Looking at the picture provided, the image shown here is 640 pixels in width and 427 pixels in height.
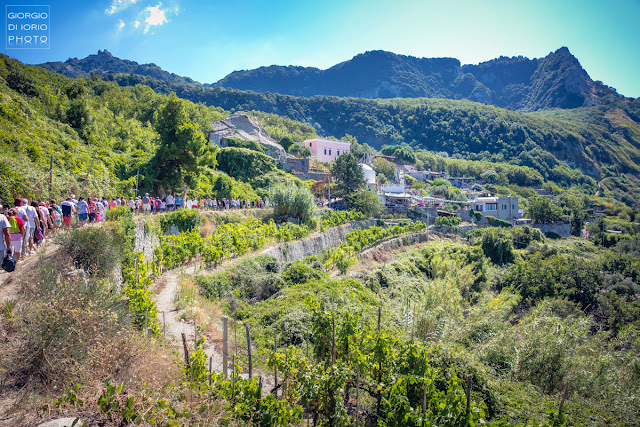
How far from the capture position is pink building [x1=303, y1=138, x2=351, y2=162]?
64000mm

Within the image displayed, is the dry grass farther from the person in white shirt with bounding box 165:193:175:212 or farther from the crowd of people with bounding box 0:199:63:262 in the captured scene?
the person in white shirt with bounding box 165:193:175:212

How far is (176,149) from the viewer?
79.9 ft

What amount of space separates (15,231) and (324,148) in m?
59.1

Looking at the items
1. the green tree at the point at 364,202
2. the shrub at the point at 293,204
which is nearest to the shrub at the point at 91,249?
the shrub at the point at 293,204

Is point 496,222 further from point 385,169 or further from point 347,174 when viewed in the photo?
point 385,169

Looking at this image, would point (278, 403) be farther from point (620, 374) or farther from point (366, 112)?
point (366, 112)

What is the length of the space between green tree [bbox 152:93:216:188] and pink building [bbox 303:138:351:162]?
3836 centimetres

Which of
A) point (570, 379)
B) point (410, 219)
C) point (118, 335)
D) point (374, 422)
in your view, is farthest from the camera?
point (410, 219)

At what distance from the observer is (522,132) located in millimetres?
119438

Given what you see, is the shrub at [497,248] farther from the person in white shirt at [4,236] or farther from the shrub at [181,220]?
the person in white shirt at [4,236]

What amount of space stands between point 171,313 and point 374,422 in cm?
631

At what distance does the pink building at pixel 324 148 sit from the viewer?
2520 inches

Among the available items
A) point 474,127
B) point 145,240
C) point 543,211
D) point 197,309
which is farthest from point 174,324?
point 474,127

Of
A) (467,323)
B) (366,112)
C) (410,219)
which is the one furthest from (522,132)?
(467,323)
